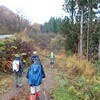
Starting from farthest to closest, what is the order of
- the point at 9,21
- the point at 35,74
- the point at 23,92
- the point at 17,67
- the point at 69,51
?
the point at 9,21, the point at 69,51, the point at 17,67, the point at 23,92, the point at 35,74

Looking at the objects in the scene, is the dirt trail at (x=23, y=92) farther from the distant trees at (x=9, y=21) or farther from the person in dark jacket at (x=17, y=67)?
the distant trees at (x=9, y=21)

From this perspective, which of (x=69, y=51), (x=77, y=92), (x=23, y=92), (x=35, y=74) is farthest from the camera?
(x=69, y=51)

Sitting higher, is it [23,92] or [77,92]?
[77,92]

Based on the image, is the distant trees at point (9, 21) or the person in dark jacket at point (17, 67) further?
the distant trees at point (9, 21)

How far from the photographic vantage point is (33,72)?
33.4ft

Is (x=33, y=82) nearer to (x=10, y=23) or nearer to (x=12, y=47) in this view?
(x=12, y=47)

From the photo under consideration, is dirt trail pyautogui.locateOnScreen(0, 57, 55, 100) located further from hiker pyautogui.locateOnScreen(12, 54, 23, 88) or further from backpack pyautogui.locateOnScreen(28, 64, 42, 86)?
backpack pyautogui.locateOnScreen(28, 64, 42, 86)

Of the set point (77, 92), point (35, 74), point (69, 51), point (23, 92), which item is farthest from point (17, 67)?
point (69, 51)

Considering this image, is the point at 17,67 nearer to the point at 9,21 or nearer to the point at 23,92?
the point at 23,92

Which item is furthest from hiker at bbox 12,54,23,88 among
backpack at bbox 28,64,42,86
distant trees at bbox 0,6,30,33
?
distant trees at bbox 0,6,30,33

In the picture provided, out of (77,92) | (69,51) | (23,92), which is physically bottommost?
(69,51)

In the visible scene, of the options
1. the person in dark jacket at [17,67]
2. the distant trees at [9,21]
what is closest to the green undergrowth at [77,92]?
the person in dark jacket at [17,67]

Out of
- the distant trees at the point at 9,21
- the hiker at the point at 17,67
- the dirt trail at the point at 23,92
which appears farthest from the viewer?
the distant trees at the point at 9,21

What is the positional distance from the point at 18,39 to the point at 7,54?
3.15 metres
